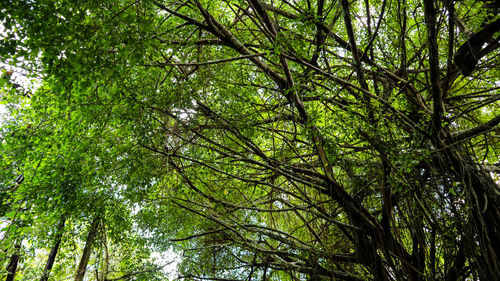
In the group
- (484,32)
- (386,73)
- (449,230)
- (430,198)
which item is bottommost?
(449,230)

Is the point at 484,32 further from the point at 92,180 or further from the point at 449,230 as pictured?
the point at 92,180

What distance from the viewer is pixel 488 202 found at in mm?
2100

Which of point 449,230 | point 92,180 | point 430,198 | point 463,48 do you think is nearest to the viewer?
point 463,48

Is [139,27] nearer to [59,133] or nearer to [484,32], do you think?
[59,133]

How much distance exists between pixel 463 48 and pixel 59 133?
405 cm

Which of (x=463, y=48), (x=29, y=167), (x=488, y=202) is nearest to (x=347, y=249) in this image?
(x=488, y=202)

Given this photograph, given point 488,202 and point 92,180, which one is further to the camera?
point 92,180

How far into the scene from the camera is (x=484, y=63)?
2830 mm

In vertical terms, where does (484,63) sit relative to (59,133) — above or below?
above

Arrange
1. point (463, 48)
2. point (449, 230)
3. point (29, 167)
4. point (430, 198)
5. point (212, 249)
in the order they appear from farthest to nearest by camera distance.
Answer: point (212, 249) < point (29, 167) < point (430, 198) < point (449, 230) < point (463, 48)

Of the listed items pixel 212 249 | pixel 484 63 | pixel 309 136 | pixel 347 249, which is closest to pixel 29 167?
pixel 212 249

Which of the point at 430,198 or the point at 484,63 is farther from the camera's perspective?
the point at 484,63

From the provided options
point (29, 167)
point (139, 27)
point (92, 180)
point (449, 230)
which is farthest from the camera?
point (29, 167)

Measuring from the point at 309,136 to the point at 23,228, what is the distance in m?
3.14
